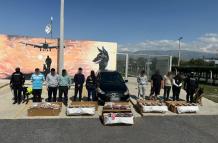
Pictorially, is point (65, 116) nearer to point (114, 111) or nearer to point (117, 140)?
point (114, 111)

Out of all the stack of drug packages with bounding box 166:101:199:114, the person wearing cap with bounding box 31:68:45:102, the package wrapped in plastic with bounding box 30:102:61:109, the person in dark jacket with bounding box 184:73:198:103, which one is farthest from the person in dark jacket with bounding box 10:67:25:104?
the person in dark jacket with bounding box 184:73:198:103

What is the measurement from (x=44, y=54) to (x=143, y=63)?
28.8ft

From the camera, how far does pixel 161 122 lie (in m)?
11.8

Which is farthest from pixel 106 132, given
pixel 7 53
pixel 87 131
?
pixel 7 53

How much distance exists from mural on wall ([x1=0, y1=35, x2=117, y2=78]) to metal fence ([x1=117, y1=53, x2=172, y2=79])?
1541 mm

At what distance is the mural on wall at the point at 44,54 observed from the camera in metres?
24.7

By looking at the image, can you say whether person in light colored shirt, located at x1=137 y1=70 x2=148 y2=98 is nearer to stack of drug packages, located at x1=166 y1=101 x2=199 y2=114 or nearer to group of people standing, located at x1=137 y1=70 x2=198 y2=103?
group of people standing, located at x1=137 y1=70 x2=198 y2=103

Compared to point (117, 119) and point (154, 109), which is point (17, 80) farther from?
point (154, 109)

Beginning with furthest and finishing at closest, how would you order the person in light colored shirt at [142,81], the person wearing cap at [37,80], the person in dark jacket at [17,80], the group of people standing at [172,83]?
the person in light colored shirt at [142,81]
the group of people standing at [172,83]
the person in dark jacket at [17,80]
the person wearing cap at [37,80]

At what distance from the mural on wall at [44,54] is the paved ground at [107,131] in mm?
14128

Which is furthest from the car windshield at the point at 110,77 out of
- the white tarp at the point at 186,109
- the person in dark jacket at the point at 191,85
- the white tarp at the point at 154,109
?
the white tarp at the point at 186,109

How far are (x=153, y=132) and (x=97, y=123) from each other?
2206mm

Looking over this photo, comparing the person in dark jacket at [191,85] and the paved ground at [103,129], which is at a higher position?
the person in dark jacket at [191,85]

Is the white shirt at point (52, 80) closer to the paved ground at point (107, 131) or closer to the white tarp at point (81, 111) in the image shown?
the white tarp at point (81, 111)
